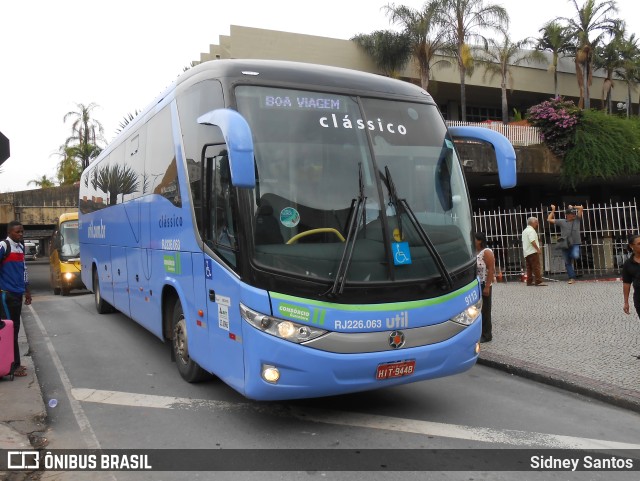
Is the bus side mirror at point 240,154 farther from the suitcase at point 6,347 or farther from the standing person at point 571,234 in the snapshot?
the standing person at point 571,234

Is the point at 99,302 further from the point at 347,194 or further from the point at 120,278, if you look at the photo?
the point at 347,194

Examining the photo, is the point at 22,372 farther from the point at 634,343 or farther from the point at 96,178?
the point at 634,343

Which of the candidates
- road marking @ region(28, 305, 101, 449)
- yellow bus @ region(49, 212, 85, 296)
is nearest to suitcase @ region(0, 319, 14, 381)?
road marking @ region(28, 305, 101, 449)

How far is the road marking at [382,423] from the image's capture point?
473 centimetres

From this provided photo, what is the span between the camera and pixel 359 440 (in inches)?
187

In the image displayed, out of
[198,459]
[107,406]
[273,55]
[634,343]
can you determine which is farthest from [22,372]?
[273,55]

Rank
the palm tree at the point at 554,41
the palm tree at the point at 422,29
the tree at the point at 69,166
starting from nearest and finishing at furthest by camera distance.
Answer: the palm tree at the point at 422,29 → the palm tree at the point at 554,41 → the tree at the point at 69,166

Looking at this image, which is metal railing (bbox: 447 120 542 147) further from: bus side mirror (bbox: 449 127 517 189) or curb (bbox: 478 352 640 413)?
bus side mirror (bbox: 449 127 517 189)

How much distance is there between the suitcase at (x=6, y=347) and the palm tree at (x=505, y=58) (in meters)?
32.5

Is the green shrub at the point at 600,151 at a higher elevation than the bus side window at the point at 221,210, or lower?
higher

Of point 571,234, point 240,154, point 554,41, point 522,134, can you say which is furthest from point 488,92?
point 240,154

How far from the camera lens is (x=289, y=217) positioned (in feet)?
15.3

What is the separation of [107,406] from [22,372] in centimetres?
173

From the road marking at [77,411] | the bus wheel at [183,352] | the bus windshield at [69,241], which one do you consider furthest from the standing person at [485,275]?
the bus windshield at [69,241]
